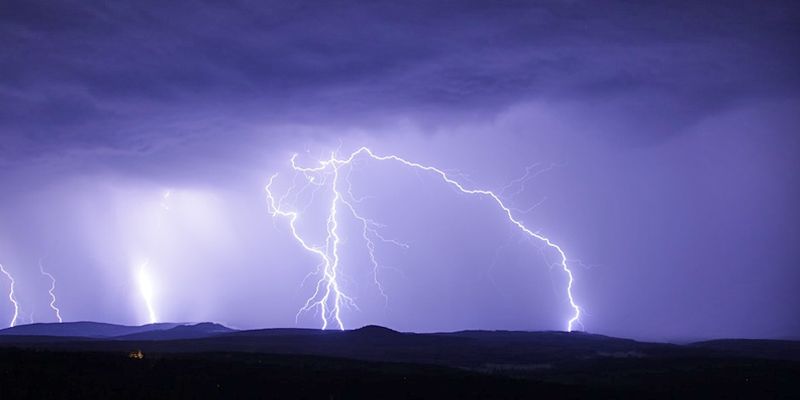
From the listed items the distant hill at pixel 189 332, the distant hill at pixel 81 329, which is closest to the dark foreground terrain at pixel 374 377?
the distant hill at pixel 189 332

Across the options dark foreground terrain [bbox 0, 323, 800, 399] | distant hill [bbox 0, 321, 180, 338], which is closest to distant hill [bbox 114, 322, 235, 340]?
distant hill [bbox 0, 321, 180, 338]

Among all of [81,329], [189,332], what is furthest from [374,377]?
[81,329]

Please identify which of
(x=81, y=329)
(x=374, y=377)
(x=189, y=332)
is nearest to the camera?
(x=374, y=377)

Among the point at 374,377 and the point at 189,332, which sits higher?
the point at 189,332

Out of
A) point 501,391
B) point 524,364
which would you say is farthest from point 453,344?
point 501,391

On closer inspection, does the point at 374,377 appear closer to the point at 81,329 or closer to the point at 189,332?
the point at 189,332

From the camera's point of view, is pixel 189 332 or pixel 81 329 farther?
pixel 81 329

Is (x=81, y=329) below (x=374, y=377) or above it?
above

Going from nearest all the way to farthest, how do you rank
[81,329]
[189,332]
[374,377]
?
[374,377], [189,332], [81,329]

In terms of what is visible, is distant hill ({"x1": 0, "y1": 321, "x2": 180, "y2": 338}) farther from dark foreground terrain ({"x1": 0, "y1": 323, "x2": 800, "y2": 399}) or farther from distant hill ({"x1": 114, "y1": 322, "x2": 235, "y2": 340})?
dark foreground terrain ({"x1": 0, "y1": 323, "x2": 800, "y2": 399})

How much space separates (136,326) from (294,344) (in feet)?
239

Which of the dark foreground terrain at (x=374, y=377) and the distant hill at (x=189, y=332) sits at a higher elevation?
the distant hill at (x=189, y=332)

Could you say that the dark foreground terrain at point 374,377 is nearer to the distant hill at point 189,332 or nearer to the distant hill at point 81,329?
the distant hill at point 189,332

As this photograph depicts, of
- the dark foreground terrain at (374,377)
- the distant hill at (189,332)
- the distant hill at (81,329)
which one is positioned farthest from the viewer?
the distant hill at (81,329)
